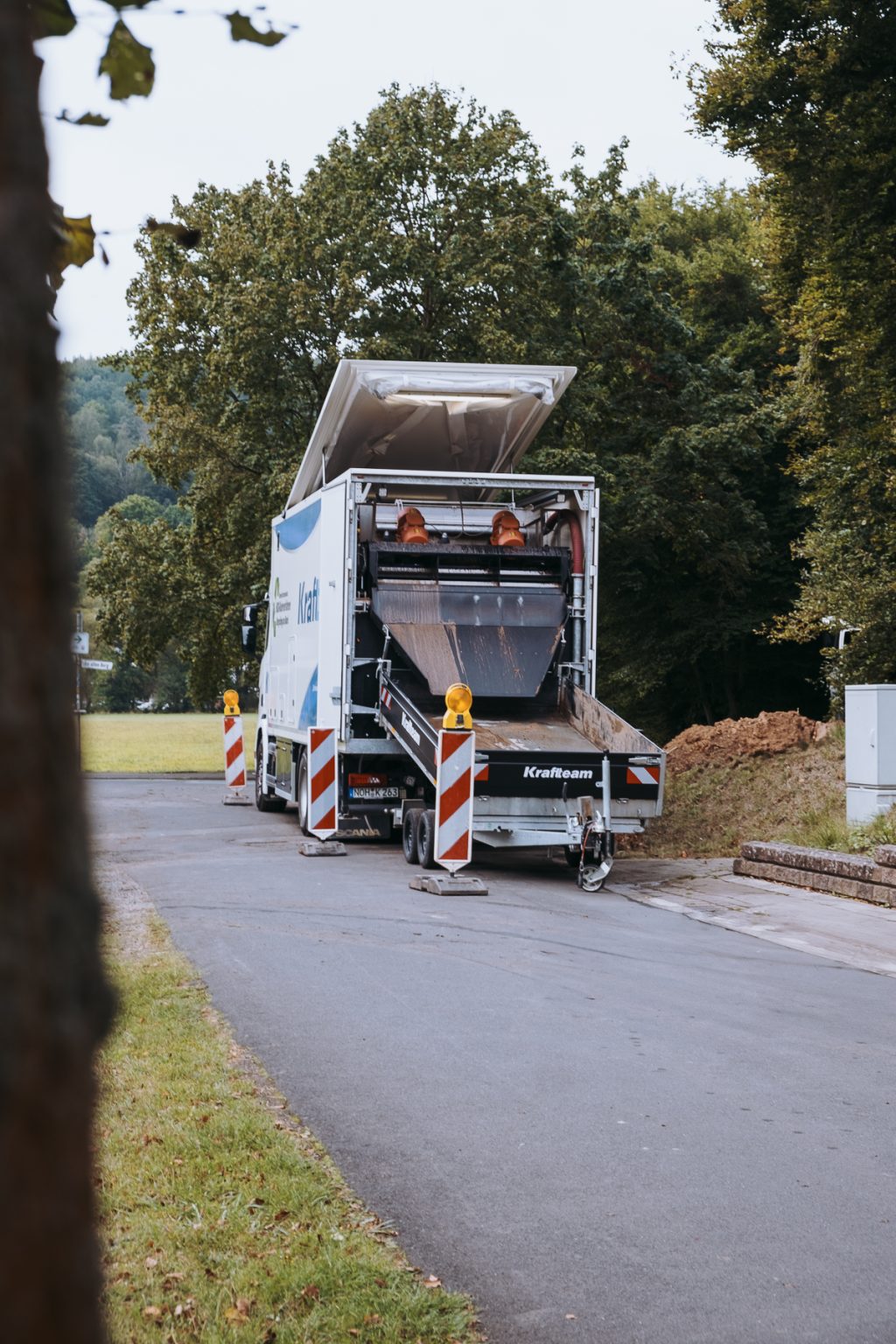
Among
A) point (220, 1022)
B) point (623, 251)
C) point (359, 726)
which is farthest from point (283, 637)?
point (623, 251)

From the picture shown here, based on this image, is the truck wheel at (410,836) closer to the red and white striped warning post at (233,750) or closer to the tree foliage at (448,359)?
the red and white striped warning post at (233,750)

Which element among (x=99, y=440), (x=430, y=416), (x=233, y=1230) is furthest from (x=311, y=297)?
(x=233, y=1230)

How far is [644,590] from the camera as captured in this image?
3123 cm

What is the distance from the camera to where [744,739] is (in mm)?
20250

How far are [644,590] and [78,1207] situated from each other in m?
30.6

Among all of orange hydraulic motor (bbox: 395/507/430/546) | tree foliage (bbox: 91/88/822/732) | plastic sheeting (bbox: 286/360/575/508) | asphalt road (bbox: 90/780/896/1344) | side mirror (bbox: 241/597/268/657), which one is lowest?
asphalt road (bbox: 90/780/896/1344)

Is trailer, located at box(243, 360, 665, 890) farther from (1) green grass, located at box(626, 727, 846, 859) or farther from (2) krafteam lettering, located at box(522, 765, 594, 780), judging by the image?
(1) green grass, located at box(626, 727, 846, 859)

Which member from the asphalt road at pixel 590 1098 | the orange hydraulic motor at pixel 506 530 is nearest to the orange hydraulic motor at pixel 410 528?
the orange hydraulic motor at pixel 506 530

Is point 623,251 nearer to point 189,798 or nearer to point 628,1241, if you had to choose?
point 189,798

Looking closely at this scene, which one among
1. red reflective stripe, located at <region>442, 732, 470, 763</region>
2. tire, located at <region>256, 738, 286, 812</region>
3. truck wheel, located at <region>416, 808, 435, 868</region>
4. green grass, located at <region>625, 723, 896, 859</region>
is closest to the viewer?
red reflective stripe, located at <region>442, 732, 470, 763</region>

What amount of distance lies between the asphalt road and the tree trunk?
1.08ft

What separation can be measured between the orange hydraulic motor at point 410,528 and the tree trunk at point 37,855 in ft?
46.8

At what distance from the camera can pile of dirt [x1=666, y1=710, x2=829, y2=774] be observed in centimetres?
1983

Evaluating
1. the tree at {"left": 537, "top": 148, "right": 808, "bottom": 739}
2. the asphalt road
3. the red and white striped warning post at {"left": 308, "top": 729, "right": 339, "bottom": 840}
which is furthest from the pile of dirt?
the asphalt road
